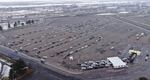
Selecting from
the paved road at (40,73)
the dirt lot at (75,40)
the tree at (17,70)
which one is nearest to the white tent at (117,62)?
the dirt lot at (75,40)

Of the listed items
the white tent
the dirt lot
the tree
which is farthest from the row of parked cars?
the tree

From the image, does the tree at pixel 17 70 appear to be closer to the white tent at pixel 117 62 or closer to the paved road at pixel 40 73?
the paved road at pixel 40 73

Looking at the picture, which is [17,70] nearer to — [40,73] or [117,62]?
[40,73]

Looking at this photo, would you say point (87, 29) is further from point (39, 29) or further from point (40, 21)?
point (40, 21)

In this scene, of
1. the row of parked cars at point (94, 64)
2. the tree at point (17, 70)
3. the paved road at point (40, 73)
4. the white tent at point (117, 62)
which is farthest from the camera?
the white tent at point (117, 62)

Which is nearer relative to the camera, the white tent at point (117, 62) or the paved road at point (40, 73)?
the paved road at point (40, 73)

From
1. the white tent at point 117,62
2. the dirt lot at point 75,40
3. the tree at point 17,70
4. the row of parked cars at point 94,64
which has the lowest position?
the dirt lot at point 75,40

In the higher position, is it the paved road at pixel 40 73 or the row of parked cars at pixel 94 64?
the row of parked cars at pixel 94 64
